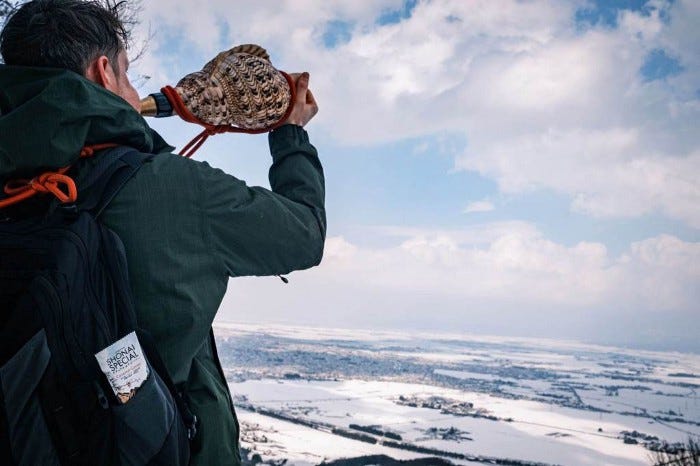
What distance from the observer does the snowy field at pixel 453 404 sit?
960 centimetres

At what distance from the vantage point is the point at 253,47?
119 centimetres

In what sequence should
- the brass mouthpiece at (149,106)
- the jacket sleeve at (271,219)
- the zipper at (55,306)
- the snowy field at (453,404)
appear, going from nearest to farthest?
the zipper at (55,306) → the jacket sleeve at (271,219) → the brass mouthpiece at (149,106) → the snowy field at (453,404)

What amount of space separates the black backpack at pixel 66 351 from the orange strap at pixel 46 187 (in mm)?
27

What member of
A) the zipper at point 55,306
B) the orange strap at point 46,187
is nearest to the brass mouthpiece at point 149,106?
the orange strap at point 46,187

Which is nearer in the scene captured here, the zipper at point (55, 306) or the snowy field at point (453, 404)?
the zipper at point (55, 306)

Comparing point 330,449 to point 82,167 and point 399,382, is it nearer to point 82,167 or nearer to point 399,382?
point 82,167

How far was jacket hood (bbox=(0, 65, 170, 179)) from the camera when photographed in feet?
2.61

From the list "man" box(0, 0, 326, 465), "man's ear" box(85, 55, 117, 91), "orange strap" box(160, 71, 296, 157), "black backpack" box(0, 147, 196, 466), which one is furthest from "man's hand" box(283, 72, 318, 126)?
"black backpack" box(0, 147, 196, 466)

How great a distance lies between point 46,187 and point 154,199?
0.50ft

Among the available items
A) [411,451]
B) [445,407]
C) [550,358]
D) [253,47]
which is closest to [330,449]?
[411,451]

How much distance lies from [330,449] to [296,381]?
9185 millimetres

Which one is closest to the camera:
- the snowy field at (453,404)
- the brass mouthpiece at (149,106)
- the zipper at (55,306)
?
the zipper at (55,306)

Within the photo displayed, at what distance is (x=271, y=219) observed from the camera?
0.94 metres

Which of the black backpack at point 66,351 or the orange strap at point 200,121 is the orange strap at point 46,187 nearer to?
the black backpack at point 66,351
